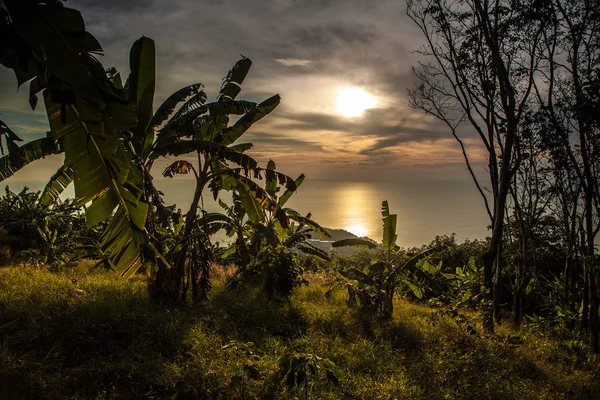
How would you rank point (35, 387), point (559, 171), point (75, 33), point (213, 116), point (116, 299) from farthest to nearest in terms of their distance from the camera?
point (559, 171), point (213, 116), point (116, 299), point (35, 387), point (75, 33)

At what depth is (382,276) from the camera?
26.1 ft

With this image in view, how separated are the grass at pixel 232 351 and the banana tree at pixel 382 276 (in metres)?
0.44

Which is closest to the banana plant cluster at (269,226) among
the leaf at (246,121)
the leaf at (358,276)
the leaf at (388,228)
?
the leaf at (358,276)

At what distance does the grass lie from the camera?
12.8ft

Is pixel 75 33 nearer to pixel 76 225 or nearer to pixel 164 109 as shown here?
pixel 164 109

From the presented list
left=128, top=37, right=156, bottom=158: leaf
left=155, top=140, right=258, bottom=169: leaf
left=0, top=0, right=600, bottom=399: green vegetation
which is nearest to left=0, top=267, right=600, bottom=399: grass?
left=0, top=0, right=600, bottom=399: green vegetation

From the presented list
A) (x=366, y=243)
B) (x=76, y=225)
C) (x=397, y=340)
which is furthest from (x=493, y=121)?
(x=76, y=225)

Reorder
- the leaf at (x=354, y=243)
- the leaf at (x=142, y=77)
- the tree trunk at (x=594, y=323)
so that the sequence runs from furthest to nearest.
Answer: the leaf at (x=354, y=243), the tree trunk at (x=594, y=323), the leaf at (x=142, y=77)

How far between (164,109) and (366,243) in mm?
5234

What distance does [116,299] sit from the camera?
241 inches

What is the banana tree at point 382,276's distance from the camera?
7430 mm

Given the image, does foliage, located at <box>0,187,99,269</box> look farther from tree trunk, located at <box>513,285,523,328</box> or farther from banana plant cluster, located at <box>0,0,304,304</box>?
tree trunk, located at <box>513,285,523,328</box>

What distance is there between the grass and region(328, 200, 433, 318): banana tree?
44cm

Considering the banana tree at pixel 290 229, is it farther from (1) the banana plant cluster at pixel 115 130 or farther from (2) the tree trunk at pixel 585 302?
(2) the tree trunk at pixel 585 302
